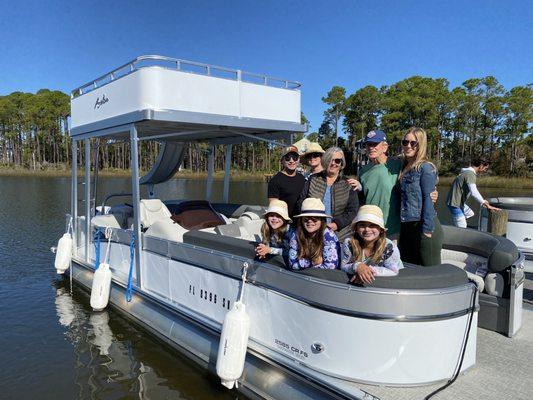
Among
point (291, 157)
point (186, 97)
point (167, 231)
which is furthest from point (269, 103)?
point (167, 231)

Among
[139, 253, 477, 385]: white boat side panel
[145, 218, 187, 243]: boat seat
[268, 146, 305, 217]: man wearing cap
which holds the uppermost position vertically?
[268, 146, 305, 217]: man wearing cap

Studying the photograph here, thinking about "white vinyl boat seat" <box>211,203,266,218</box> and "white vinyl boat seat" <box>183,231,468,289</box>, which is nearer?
"white vinyl boat seat" <box>183,231,468,289</box>

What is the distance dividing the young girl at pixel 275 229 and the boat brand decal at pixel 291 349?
79cm

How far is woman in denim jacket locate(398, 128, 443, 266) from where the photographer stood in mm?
3666

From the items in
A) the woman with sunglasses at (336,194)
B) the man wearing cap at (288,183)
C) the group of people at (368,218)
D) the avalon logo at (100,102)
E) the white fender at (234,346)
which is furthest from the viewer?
the avalon logo at (100,102)

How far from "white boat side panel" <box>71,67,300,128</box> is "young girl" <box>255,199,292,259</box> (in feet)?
7.54

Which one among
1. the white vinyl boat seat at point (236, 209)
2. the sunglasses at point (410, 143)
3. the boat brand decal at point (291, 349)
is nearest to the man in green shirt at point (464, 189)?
the sunglasses at point (410, 143)

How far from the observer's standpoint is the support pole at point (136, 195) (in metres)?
5.74

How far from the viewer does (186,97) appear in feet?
18.6

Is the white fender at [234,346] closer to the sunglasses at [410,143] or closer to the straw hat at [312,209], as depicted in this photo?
the straw hat at [312,209]

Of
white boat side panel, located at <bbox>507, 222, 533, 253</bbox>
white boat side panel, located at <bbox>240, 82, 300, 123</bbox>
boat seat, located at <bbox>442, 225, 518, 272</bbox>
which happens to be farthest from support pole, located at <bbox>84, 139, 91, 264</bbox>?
white boat side panel, located at <bbox>507, 222, 533, 253</bbox>

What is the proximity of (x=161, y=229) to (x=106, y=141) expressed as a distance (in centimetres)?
354

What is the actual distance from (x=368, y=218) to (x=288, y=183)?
2124 millimetres

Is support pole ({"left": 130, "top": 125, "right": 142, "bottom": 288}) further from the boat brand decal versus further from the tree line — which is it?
the tree line
